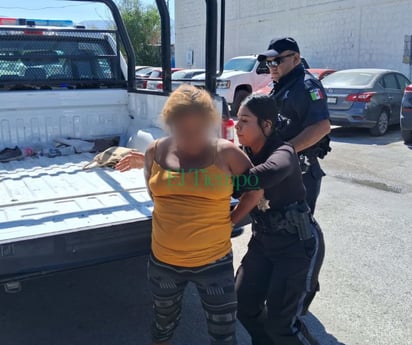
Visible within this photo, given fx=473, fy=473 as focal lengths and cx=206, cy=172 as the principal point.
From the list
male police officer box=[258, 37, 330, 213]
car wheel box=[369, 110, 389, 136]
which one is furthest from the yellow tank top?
car wheel box=[369, 110, 389, 136]

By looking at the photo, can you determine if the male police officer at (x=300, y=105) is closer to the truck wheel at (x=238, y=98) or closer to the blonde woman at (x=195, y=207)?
the blonde woman at (x=195, y=207)

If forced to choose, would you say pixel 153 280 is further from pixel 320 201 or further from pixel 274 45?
pixel 320 201

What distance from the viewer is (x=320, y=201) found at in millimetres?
6098

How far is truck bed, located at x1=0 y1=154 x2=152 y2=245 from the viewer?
2.60 meters

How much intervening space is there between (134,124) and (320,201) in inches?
A: 108

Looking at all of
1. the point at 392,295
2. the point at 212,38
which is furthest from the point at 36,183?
the point at 392,295

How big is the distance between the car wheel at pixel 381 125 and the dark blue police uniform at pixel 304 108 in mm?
8509

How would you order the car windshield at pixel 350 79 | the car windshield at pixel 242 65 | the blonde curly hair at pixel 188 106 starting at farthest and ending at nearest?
1. the car windshield at pixel 242 65
2. the car windshield at pixel 350 79
3. the blonde curly hair at pixel 188 106

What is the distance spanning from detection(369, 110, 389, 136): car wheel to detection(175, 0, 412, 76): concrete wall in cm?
672

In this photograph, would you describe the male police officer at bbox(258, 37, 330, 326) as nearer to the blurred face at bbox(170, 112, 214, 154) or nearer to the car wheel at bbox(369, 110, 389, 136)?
the blurred face at bbox(170, 112, 214, 154)

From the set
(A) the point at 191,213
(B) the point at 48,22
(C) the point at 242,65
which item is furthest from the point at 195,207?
(C) the point at 242,65

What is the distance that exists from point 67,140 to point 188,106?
9.23 ft

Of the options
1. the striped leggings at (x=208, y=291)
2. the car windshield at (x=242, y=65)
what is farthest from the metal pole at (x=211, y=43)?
the car windshield at (x=242, y=65)

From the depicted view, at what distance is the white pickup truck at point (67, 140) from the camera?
8.40 feet
